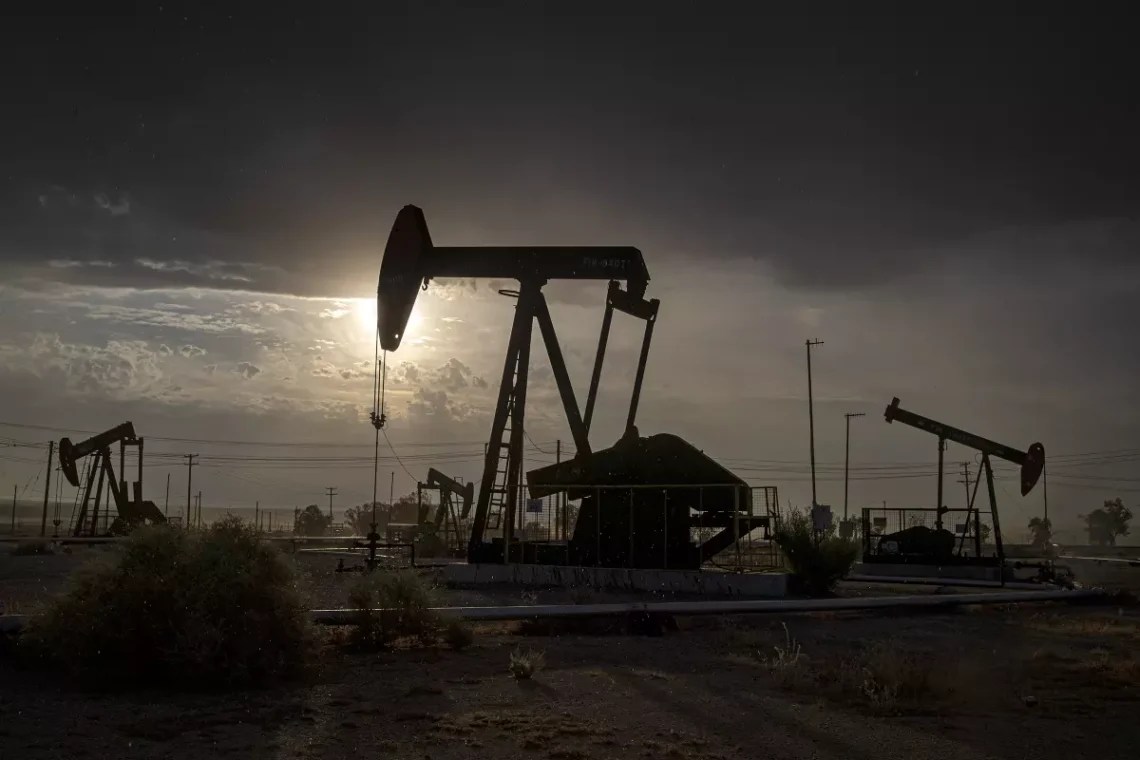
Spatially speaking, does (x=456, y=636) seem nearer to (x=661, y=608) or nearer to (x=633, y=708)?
(x=661, y=608)

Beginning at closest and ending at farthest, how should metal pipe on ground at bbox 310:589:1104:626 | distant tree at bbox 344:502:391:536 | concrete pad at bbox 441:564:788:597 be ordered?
metal pipe on ground at bbox 310:589:1104:626, concrete pad at bbox 441:564:788:597, distant tree at bbox 344:502:391:536

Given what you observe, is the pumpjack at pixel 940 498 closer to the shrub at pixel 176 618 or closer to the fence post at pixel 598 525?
the fence post at pixel 598 525

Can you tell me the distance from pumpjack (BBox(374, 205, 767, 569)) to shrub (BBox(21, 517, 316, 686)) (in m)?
12.0

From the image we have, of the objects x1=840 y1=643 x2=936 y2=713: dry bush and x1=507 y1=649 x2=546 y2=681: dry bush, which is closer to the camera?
x1=840 y1=643 x2=936 y2=713: dry bush

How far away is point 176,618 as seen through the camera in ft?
26.7

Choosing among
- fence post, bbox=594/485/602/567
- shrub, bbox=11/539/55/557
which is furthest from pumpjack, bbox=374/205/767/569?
shrub, bbox=11/539/55/557

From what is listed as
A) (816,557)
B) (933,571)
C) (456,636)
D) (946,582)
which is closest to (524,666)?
(456,636)

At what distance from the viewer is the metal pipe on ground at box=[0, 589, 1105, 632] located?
10.8m

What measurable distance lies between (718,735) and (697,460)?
45.5 ft

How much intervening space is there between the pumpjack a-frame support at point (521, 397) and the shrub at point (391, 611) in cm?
1076

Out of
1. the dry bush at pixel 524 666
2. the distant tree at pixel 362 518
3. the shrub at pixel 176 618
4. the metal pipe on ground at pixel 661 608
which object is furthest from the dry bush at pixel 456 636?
the distant tree at pixel 362 518

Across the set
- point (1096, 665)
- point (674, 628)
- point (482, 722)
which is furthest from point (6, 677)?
point (1096, 665)

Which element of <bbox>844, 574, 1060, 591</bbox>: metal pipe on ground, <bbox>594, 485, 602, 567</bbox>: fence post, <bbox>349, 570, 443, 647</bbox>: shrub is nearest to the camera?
<bbox>349, 570, 443, 647</bbox>: shrub

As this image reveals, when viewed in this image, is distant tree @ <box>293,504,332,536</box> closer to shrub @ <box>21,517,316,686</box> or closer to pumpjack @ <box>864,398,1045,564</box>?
pumpjack @ <box>864,398,1045,564</box>
